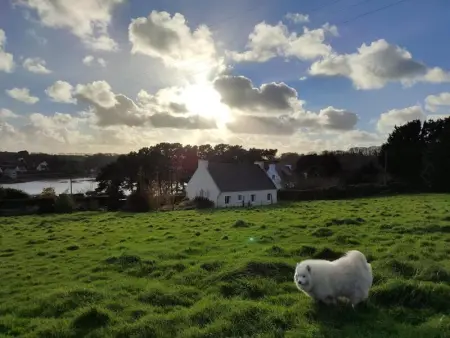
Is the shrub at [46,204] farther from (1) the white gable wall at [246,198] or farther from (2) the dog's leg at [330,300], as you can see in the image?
(2) the dog's leg at [330,300]

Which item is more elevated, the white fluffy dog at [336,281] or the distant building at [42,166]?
the distant building at [42,166]

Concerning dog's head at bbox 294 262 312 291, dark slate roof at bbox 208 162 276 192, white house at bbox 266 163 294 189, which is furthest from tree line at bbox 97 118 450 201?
dog's head at bbox 294 262 312 291

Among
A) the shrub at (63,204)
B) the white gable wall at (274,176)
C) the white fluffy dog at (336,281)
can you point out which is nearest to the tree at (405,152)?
the white gable wall at (274,176)

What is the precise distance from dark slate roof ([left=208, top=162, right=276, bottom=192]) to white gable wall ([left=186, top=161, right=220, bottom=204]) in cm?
63

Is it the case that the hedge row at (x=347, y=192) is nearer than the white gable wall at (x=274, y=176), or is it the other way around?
the hedge row at (x=347, y=192)

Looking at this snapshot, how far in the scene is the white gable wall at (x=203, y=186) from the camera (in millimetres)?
49906

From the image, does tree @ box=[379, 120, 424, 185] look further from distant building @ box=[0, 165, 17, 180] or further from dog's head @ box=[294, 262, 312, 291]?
distant building @ box=[0, 165, 17, 180]

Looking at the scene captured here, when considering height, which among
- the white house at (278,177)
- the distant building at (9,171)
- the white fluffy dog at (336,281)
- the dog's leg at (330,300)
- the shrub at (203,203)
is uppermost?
the distant building at (9,171)

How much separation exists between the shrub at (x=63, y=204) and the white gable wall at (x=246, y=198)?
17197 millimetres

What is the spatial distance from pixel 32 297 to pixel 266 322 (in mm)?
6235

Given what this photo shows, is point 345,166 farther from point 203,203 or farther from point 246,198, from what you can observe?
point 203,203

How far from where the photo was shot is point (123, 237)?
20125 millimetres

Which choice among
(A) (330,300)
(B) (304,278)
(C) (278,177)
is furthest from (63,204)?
(C) (278,177)

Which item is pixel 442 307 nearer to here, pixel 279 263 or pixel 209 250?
pixel 279 263
